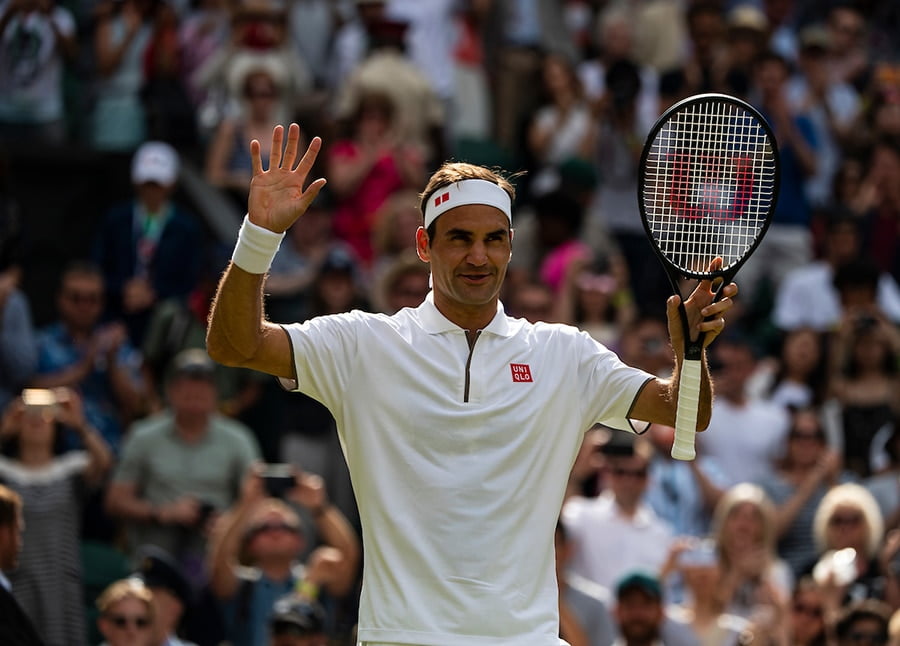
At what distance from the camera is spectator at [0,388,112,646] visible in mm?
9914

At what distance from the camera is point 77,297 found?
12242mm

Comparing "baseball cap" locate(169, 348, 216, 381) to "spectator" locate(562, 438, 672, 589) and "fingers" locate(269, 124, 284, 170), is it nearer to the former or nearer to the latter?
"spectator" locate(562, 438, 672, 589)

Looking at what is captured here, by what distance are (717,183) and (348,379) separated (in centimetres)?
159

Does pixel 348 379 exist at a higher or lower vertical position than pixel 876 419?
higher

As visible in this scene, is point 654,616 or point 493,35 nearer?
point 654,616

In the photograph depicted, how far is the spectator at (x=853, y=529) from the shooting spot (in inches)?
408

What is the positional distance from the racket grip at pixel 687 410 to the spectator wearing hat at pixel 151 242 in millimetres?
7686

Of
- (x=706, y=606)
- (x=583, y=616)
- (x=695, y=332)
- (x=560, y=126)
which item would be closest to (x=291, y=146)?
(x=695, y=332)

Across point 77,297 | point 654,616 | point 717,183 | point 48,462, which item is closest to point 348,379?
point 717,183

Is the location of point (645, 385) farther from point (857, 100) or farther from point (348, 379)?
point (857, 100)

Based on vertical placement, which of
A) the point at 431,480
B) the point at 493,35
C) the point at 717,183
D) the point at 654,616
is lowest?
the point at 654,616

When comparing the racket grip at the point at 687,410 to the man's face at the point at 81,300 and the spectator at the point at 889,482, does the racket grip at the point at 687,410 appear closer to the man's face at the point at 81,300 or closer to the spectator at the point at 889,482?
the spectator at the point at 889,482

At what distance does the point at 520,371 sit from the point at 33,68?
8.88 meters

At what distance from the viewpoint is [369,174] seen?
1372cm
